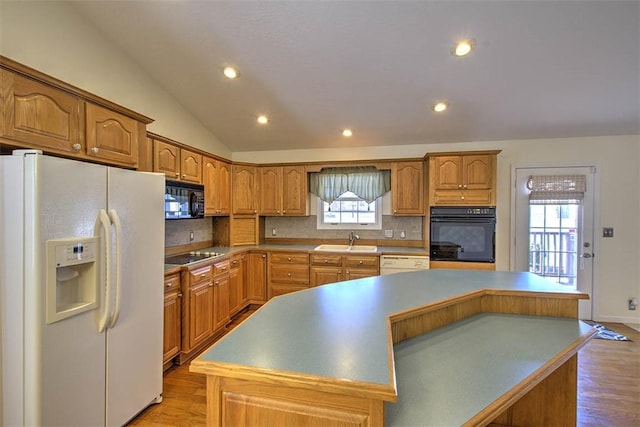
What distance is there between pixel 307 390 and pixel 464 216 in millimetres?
3341

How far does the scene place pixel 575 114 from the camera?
321 cm

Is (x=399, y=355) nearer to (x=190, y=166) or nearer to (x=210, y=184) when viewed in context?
(x=190, y=166)

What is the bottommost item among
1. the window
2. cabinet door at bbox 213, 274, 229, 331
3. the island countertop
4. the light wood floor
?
the light wood floor

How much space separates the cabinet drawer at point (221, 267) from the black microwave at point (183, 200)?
596 millimetres

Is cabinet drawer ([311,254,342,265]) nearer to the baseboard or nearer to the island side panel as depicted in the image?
the island side panel

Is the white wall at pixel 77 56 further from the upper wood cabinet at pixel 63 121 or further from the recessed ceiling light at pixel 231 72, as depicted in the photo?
the recessed ceiling light at pixel 231 72

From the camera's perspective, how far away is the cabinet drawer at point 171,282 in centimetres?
245

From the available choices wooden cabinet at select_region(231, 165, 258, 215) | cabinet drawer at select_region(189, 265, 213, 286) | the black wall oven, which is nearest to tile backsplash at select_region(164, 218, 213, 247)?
wooden cabinet at select_region(231, 165, 258, 215)

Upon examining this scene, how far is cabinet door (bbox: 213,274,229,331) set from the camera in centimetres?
310

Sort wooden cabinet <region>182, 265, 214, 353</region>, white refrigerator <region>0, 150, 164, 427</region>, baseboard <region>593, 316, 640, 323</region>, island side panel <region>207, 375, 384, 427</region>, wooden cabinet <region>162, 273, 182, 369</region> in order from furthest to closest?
baseboard <region>593, 316, 640, 323</region> < wooden cabinet <region>182, 265, 214, 353</region> < wooden cabinet <region>162, 273, 182, 369</region> < white refrigerator <region>0, 150, 164, 427</region> < island side panel <region>207, 375, 384, 427</region>

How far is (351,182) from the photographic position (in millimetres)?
4277

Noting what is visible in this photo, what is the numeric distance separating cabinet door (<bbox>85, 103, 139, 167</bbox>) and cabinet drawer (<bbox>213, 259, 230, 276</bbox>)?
1373mm

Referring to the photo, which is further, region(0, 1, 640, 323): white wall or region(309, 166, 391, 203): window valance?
region(309, 166, 391, 203): window valance

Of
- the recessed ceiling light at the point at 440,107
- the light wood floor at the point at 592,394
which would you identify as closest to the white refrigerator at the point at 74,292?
the light wood floor at the point at 592,394
